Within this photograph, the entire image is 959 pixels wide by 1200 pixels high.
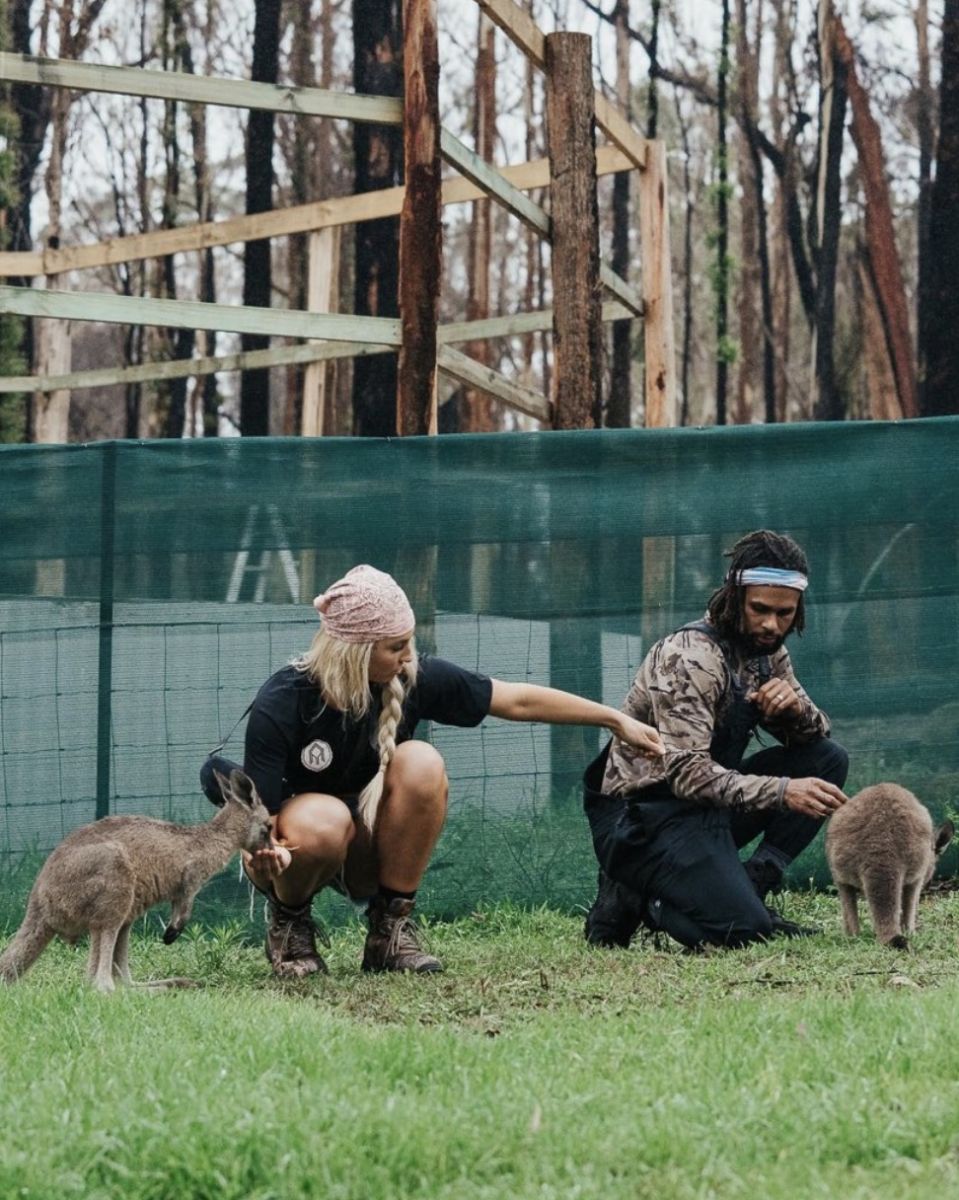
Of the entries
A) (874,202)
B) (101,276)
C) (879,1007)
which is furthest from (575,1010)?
(101,276)

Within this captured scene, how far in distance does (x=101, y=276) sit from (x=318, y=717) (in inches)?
1374

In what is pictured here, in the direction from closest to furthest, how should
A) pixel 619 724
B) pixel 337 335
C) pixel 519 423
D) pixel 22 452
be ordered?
pixel 619 724 → pixel 22 452 → pixel 337 335 → pixel 519 423

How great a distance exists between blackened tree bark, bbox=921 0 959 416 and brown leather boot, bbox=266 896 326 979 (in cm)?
1000

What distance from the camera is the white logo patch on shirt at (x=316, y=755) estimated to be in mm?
6012

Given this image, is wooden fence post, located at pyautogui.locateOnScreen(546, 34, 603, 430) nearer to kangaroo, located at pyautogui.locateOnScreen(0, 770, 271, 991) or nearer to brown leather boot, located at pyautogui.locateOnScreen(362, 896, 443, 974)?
brown leather boot, located at pyautogui.locateOnScreen(362, 896, 443, 974)

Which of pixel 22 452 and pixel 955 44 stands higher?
pixel 955 44

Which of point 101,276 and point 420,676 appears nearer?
point 420,676

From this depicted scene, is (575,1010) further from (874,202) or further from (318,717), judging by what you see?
(874,202)

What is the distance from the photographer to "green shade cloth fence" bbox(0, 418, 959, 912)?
6957 millimetres

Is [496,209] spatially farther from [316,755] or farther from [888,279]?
[316,755]

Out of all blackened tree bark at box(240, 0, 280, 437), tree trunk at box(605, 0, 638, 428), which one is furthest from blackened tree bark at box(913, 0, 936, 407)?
blackened tree bark at box(240, 0, 280, 437)

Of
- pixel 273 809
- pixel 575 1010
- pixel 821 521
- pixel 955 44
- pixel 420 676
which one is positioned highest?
pixel 955 44

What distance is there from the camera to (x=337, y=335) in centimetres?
827

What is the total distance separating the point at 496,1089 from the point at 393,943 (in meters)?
2.19
